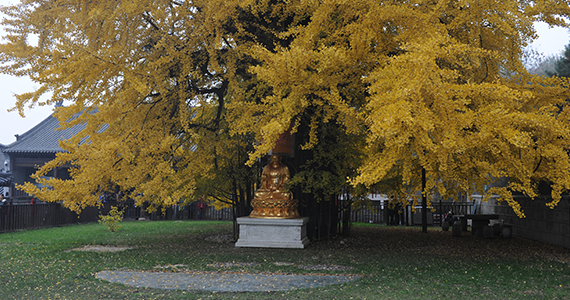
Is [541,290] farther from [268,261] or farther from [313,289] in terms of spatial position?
Answer: [268,261]

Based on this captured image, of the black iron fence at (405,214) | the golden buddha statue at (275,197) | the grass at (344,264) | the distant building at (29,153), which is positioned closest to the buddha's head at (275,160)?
the golden buddha statue at (275,197)

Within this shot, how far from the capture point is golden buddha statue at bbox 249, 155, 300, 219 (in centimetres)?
1146

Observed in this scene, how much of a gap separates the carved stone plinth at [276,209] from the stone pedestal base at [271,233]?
0.26 meters

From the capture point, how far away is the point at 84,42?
10.2 meters

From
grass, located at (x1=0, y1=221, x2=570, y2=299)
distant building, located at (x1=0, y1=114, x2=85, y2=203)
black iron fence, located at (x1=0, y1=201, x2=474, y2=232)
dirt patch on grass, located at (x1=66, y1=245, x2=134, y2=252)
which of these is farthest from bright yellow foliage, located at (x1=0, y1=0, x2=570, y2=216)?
distant building, located at (x1=0, y1=114, x2=85, y2=203)

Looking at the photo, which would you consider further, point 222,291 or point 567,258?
point 567,258

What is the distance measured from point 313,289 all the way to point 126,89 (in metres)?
6.49

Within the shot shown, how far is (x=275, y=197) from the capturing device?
38.2ft

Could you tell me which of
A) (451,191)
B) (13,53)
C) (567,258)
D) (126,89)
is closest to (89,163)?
(126,89)

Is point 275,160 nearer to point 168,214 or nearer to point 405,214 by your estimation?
point 405,214

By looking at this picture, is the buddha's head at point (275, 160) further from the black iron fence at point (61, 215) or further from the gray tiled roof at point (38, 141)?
the gray tiled roof at point (38, 141)

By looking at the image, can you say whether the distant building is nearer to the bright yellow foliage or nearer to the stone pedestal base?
the bright yellow foliage

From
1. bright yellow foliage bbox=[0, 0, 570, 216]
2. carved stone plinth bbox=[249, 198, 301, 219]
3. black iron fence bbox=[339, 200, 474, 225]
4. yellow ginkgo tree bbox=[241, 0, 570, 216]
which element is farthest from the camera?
black iron fence bbox=[339, 200, 474, 225]

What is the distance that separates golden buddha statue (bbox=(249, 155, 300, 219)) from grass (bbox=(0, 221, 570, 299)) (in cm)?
108
